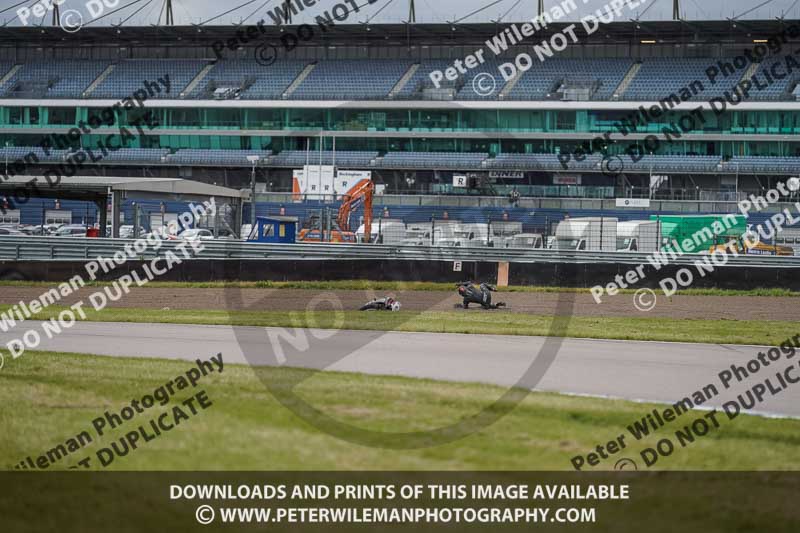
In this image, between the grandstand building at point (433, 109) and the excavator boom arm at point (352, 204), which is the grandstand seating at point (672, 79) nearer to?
the grandstand building at point (433, 109)

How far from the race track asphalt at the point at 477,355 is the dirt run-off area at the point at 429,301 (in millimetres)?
5646

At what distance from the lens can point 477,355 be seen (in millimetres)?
11734

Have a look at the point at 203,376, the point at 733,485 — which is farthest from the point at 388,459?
the point at 203,376

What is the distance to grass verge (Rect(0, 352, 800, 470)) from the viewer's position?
6051mm

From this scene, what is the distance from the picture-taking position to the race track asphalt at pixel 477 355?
31.5ft

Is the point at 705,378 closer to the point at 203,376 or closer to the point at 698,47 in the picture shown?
the point at 203,376

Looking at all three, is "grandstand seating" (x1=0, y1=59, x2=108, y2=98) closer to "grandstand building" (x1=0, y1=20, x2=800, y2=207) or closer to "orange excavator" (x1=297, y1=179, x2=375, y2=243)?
"grandstand building" (x1=0, y1=20, x2=800, y2=207)

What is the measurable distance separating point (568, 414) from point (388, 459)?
2.16 meters

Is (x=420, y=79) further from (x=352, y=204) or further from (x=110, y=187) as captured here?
(x=110, y=187)

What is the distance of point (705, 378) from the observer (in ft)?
33.8
